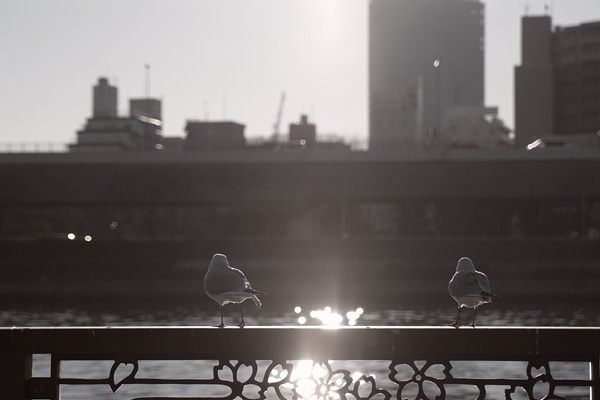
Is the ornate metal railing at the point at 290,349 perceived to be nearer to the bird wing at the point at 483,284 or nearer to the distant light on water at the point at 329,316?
the bird wing at the point at 483,284

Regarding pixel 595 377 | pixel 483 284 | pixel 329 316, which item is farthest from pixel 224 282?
pixel 329 316

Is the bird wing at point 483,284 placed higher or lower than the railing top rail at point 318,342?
higher

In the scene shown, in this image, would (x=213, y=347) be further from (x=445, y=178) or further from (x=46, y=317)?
(x=445, y=178)

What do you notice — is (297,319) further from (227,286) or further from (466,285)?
(227,286)

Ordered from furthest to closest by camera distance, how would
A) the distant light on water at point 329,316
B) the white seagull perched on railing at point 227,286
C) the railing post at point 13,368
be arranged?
the distant light on water at point 329,316, the white seagull perched on railing at point 227,286, the railing post at point 13,368

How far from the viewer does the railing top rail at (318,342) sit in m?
8.98

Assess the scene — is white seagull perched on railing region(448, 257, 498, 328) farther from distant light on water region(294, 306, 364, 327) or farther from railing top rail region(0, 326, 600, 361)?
distant light on water region(294, 306, 364, 327)

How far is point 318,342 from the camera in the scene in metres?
9.02

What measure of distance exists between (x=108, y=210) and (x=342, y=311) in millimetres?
42514

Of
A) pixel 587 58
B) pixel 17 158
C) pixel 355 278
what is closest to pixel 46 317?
pixel 355 278

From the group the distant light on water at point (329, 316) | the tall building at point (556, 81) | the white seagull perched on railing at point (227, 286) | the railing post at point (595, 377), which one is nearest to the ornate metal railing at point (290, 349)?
the railing post at point (595, 377)

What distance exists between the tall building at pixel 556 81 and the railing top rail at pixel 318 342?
4398 inches

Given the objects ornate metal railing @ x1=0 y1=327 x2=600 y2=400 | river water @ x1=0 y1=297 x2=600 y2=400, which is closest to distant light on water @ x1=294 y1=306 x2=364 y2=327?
river water @ x1=0 y1=297 x2=600 y2=400

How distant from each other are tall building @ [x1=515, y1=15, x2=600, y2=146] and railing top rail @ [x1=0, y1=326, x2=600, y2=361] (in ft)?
367
